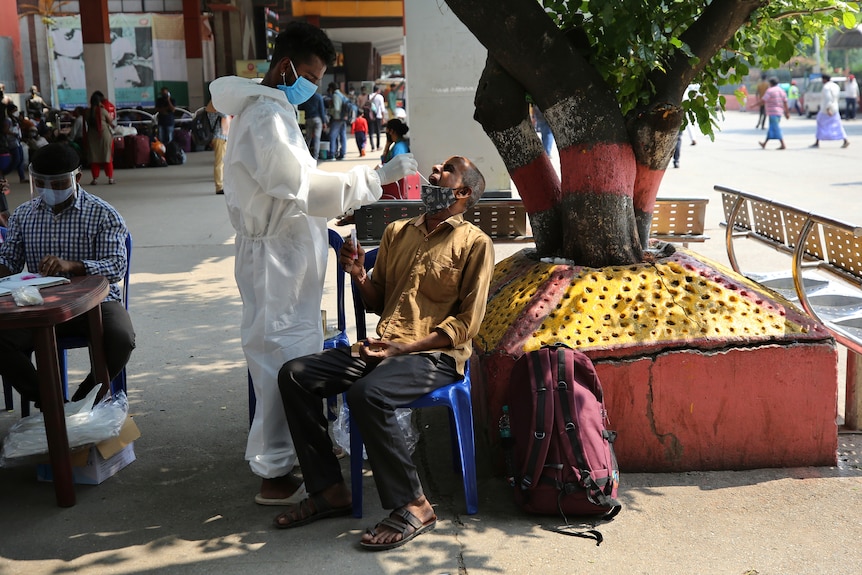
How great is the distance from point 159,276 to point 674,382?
5.99m

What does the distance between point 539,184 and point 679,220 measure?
6.84 feet

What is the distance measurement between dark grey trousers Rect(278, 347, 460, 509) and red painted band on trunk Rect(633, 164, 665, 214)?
1709 millimetres

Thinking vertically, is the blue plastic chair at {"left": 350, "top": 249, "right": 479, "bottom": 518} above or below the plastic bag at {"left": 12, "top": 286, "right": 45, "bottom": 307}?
below

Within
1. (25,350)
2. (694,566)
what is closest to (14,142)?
(25,350)

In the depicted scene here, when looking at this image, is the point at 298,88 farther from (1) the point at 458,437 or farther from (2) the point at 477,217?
(2) the point at 477,217

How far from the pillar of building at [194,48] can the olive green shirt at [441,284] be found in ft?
84.9

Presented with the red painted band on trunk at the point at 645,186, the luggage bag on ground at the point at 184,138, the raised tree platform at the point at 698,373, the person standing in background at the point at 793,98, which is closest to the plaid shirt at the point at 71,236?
the raised tree platform at the point at 698,373

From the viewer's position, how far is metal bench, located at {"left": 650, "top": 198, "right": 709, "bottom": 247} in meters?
6.55

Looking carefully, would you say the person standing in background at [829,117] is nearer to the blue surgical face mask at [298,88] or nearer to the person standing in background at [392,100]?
the person standing in background at [392,100]

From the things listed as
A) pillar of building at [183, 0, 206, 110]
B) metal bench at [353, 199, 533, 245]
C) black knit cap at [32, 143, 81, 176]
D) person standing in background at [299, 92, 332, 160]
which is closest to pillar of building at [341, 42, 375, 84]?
pillar of building at [183, 0, 206, 110]

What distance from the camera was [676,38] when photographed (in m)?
4.52

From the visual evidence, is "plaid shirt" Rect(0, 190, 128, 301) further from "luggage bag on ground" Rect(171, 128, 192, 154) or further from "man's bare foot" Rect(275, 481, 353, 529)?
"luggage bag on ground" Rect(171, 128, 192, 154)

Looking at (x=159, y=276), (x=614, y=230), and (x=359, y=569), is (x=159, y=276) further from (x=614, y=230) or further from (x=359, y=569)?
(x=359, y=569)

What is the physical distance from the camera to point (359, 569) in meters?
3.35
